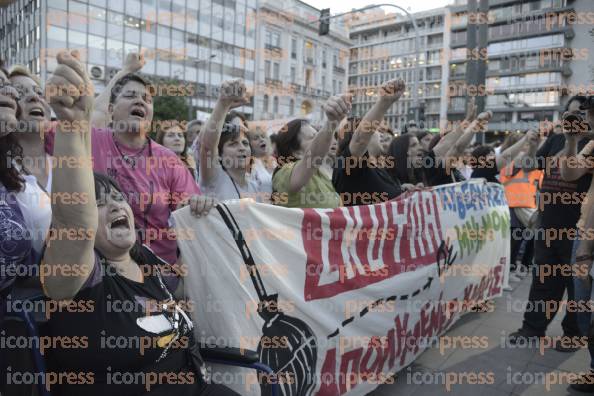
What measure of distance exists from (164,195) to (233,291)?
0.70 meters

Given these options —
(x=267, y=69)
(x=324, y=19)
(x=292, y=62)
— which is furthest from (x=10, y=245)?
(x=292, y=62)

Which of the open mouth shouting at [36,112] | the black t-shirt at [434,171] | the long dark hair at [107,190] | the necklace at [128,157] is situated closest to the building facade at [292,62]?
the black t-shirt at [434,171]

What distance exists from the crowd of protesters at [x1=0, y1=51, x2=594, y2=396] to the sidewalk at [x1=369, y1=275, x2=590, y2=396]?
0.98ft

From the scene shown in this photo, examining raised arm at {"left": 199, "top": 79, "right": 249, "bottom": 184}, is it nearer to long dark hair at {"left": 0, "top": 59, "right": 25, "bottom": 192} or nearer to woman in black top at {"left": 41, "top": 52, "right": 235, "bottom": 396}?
woman in black top at {"left": 41, "top": 52, "right": 235, "bottom": 396}

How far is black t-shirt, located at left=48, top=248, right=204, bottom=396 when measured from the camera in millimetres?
1587

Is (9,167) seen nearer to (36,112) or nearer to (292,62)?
(36,112)

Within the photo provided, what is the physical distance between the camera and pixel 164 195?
2375 mm

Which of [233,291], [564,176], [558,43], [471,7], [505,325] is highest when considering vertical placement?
[558,43]

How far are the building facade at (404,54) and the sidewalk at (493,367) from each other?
58.7 m

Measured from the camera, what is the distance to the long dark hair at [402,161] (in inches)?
166

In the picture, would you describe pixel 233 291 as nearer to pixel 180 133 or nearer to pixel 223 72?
pixel 180 133

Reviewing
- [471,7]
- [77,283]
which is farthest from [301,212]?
[471,7]

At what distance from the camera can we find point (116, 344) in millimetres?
1629

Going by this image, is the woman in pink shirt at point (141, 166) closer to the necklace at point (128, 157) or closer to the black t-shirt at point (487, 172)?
the necklace at point (128, 157)
